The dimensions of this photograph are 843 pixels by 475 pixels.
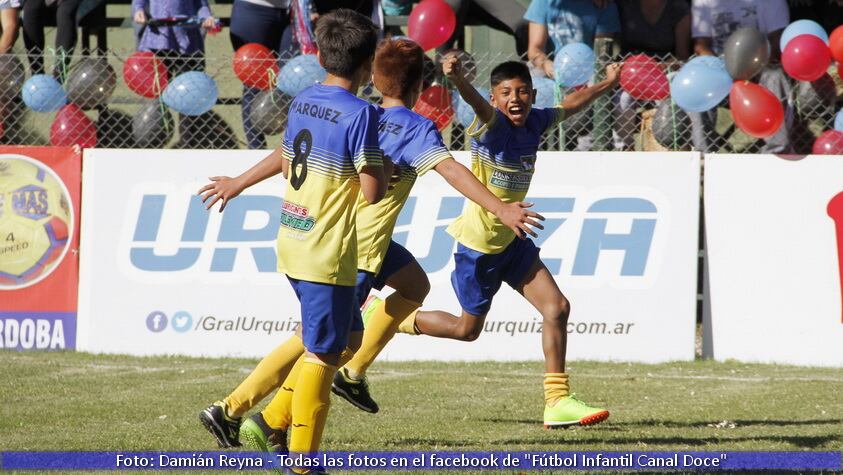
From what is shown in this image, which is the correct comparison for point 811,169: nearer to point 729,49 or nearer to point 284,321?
point 729,49

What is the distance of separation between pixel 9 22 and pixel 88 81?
6.07 ft

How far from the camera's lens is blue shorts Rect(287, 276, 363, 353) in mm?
4930

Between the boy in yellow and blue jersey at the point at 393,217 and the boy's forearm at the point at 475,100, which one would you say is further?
the boy's forearm at the point at 475,100

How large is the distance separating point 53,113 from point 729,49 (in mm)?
5900

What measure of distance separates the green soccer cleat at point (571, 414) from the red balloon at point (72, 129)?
5510mm

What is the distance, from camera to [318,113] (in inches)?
195

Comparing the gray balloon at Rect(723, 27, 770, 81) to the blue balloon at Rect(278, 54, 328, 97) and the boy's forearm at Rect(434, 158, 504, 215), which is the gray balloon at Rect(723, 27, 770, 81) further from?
the boy's forearm at Rect(434, 158, 504, 215)

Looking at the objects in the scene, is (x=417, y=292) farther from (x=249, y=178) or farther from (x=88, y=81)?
(x=88, y=81)

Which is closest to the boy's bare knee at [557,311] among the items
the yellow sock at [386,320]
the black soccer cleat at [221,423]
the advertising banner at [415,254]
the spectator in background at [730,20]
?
the yellow sock at [386,320]

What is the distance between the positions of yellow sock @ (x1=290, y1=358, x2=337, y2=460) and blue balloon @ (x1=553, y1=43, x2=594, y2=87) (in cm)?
559

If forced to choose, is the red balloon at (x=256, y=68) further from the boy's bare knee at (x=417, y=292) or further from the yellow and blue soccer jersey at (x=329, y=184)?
the yellow and blue soccer jersey at (x=329, y=184)

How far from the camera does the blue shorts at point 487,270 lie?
722 centimetres

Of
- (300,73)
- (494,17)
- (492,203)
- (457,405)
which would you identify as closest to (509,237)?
(457,405)

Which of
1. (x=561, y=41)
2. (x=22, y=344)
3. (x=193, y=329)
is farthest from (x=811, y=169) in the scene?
(x=22, y=344)
